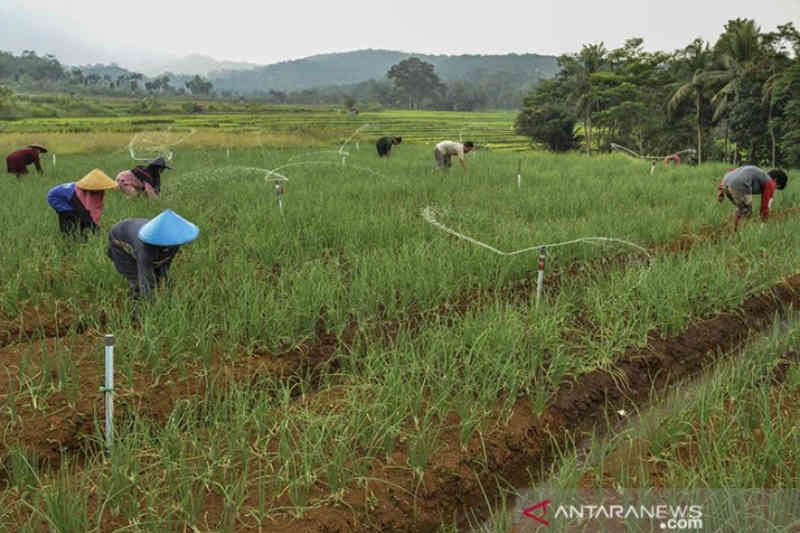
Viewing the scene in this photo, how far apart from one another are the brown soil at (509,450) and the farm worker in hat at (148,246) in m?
1.90

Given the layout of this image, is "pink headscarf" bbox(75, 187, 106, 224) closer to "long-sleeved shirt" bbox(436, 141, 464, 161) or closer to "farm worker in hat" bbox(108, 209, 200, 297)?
"farm worker in hat" bbox(108, 209, 200, 297)

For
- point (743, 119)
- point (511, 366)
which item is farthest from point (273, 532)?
point (743, 119)

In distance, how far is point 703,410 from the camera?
2.79 metres

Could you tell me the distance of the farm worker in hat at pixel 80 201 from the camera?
5223mm

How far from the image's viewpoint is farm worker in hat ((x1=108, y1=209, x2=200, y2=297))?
340 centimetres

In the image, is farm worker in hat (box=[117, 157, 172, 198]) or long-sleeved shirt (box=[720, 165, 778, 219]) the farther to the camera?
farm worker in hat (box=[117, 157, 172, 198])

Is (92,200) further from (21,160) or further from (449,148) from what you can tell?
(449,148)

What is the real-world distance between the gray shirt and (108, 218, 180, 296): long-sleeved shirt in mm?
6536

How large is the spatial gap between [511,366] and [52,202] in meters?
5.03

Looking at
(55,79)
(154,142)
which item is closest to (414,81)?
(154,142)

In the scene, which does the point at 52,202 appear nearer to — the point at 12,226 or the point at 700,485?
the point at 12,226

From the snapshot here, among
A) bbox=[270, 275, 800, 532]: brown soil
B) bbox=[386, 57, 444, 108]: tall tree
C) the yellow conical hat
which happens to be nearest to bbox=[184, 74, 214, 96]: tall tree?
bbox=[386, 57, 444, 108]: tall tree

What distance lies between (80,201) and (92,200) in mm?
250

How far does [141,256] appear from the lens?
3.76 m
